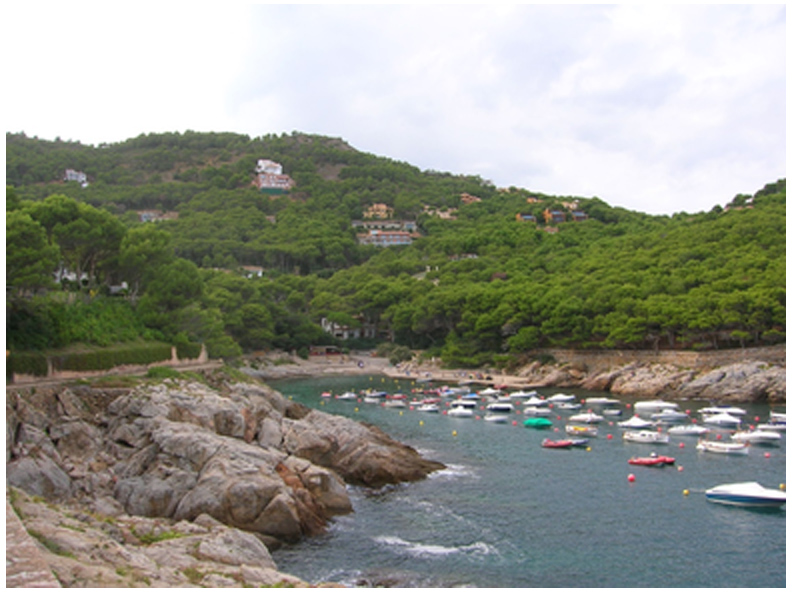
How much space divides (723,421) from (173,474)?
36652 millimetres

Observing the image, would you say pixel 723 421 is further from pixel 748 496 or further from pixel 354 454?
pixel 354 454

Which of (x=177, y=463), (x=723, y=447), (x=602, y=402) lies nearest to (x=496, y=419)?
(x=602, y=402)

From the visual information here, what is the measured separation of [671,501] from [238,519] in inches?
719

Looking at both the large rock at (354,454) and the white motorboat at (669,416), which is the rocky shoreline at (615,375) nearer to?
the white motorboat at (669,416)

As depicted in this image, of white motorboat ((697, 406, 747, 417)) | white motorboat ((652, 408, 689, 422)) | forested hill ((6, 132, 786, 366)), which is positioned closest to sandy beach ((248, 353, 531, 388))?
forested hill ((6, 132, 786, 366))

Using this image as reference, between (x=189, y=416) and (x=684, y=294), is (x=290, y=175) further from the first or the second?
(x=189, y=416)

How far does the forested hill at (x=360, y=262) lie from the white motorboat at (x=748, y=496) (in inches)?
1178

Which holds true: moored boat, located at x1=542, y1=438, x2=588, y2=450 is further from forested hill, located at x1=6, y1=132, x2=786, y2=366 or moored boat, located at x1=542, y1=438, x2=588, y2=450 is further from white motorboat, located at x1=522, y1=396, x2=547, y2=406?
forested hill, located at x1=6, y1=132, x2=786, y2=366

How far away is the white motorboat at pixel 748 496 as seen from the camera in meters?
28.9

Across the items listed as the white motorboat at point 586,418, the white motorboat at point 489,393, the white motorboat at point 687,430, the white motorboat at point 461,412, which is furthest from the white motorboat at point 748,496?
the white motorboat at point 489,393

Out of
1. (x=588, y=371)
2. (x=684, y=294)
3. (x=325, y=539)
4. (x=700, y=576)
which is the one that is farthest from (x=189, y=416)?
(x=684, y=294)

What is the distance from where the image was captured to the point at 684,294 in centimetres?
7331

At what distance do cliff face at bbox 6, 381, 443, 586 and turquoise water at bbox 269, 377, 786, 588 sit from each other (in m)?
1.69

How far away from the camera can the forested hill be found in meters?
41.8
